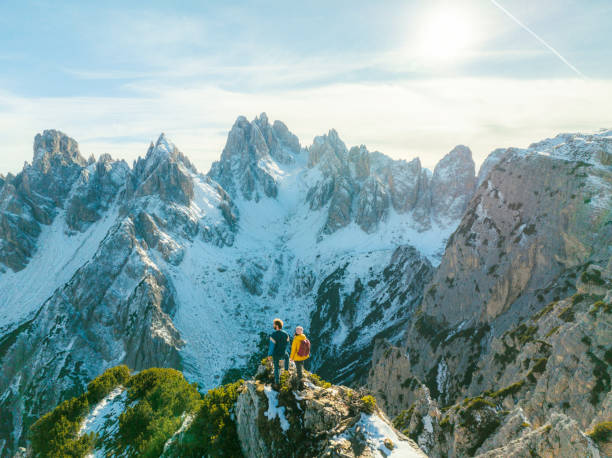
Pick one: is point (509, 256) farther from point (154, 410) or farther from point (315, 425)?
point (154, 410)

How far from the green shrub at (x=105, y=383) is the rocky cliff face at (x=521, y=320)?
35.4 m

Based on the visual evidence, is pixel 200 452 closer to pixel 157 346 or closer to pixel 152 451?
pixel 152 451

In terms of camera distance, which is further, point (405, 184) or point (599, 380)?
point (405, 184)

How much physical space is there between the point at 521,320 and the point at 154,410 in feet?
200

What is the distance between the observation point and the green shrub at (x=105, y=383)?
137 ft

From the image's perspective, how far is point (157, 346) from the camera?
4456 inches

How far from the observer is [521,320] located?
64.2 metres

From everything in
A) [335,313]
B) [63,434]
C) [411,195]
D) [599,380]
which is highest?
[411,195]

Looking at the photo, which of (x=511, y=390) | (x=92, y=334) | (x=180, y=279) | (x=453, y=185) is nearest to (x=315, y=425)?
(x=511, y=390)

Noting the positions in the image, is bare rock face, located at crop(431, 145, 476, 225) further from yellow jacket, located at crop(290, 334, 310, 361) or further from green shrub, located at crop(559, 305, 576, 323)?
yellow jacket, located at crop(290, 334, 310, 361)

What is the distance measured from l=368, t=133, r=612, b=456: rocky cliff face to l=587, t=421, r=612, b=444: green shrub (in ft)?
9.19

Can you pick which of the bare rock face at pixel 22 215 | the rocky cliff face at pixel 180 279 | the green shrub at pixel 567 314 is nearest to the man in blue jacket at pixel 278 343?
the green shrub at pixel 567 314

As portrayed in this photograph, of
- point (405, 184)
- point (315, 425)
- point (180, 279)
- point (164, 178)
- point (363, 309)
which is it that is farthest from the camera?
point (405, 184)

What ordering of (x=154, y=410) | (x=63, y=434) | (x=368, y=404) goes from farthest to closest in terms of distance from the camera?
(x=154, y=410) < (x=63, y=434) < (x=368, y=404)
